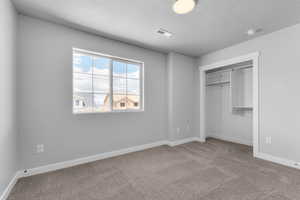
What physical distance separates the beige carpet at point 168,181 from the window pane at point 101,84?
1.50 m

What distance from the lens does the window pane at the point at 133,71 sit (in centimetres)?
340

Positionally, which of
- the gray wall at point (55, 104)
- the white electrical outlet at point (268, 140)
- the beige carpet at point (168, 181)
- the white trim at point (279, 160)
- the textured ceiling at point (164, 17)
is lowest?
the beige carpet at point (168, 181)

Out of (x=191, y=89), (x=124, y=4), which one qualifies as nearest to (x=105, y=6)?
(x=124, y=4)

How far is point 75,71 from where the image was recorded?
2.68 metres

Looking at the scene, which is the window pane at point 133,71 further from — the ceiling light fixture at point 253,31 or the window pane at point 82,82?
the ceiling light fixture at point 253,31

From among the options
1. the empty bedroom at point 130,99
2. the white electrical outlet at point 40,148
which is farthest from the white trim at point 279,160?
the white electrical outlet at point 40,148

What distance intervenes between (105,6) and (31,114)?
208cm

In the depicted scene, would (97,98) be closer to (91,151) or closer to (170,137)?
(91,151)

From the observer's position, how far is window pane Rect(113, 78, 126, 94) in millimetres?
3174

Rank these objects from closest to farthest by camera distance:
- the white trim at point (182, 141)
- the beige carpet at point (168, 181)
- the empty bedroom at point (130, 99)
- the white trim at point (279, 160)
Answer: the beige carpet at point (168, 181)
the empty bedroom at point (130, 99)
the white trim at point (279, 160)
the white trim at point (182, 141)

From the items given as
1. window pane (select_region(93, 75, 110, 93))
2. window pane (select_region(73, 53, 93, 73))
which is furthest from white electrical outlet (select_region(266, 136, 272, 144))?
window pane (select_region(73, 53, 93, 73))

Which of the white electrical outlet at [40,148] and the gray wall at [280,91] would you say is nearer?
the white electrical outlet at [40,148]

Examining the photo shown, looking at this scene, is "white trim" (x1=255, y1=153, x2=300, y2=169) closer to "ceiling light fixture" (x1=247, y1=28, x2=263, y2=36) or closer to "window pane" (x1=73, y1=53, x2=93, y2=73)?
"ceiling light fixture" (x1=247, y1=28, x2=263, y2=36)

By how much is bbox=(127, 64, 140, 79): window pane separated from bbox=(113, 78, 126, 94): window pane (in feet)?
0.74
